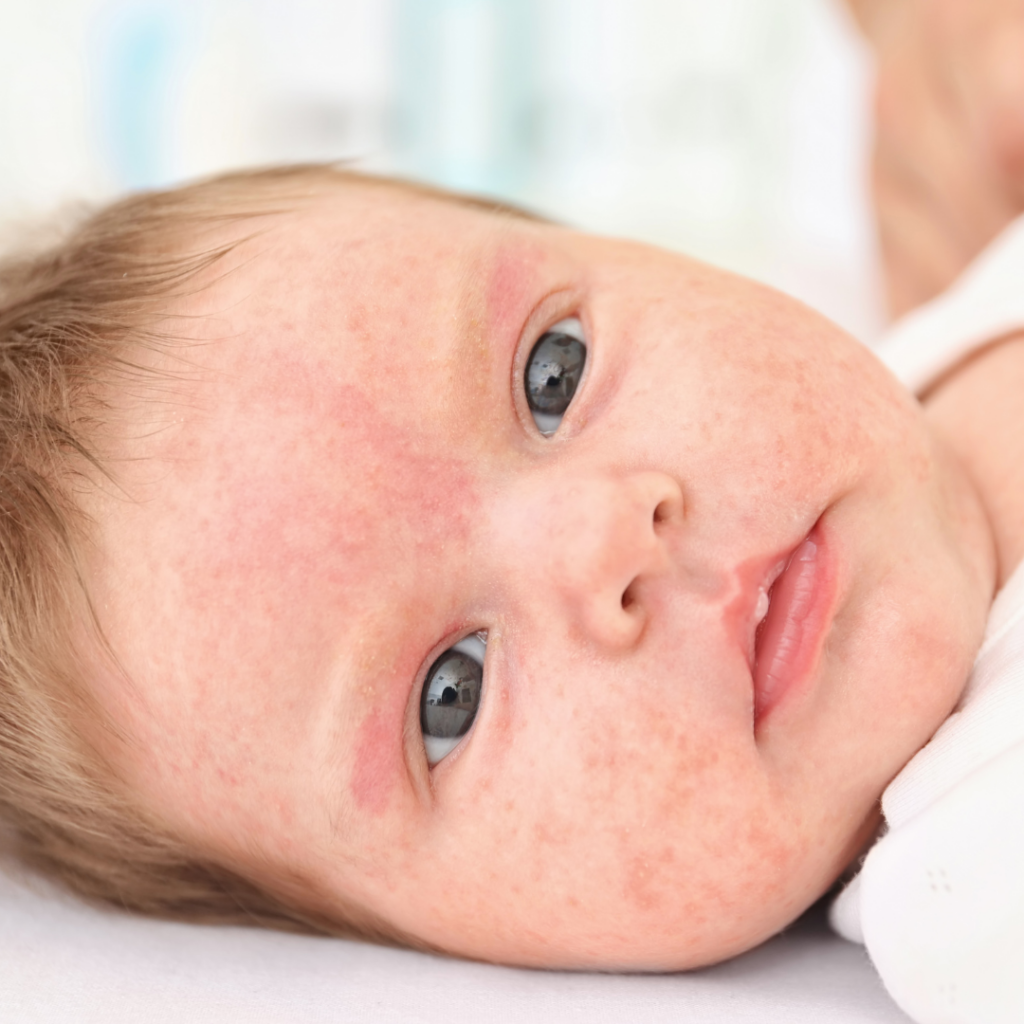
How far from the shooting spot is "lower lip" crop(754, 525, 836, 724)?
898 millimetres

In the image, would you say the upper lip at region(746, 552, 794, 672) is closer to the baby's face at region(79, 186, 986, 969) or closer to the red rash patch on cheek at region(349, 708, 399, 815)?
the baby's face at region(79, 186, 986, 969)

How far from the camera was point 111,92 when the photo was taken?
105 inches

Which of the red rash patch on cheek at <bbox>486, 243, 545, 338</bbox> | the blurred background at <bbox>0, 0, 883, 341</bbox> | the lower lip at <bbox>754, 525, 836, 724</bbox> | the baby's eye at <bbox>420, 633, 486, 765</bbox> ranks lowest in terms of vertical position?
the baby's eye at <bbox>420, 633, 486, 765</bbox>

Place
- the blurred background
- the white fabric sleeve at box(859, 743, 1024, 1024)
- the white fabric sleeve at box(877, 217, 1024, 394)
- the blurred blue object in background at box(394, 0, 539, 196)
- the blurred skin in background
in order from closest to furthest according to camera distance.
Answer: the white fabric sleeve at box(859, 743, 1024, 1024) → the white fabric sleeve at box(877, 217, 1024, 394) → the blurred skin in background → the blurred background → the blurred blue object in background at box(394, 0, 539, 196)

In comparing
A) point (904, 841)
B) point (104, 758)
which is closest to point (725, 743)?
point (904, 841)

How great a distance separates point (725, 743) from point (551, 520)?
0.73 feet

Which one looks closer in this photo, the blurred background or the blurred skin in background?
the blurred skin in background

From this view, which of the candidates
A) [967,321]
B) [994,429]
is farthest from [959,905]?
[967,321]

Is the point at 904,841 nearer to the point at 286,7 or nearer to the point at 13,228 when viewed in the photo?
the point at 13,228

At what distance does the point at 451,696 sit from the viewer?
950 mm

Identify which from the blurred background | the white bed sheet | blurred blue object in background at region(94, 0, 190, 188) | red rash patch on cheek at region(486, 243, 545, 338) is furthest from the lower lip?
blurred blue object in background at region(94, 0, 190, 188)

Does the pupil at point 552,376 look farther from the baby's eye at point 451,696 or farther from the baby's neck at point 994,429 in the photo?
the baby's neck at point 994,429

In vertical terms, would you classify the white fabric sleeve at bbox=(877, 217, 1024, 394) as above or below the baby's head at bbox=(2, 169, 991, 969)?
above

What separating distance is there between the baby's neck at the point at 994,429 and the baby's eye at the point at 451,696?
19.1 inches
